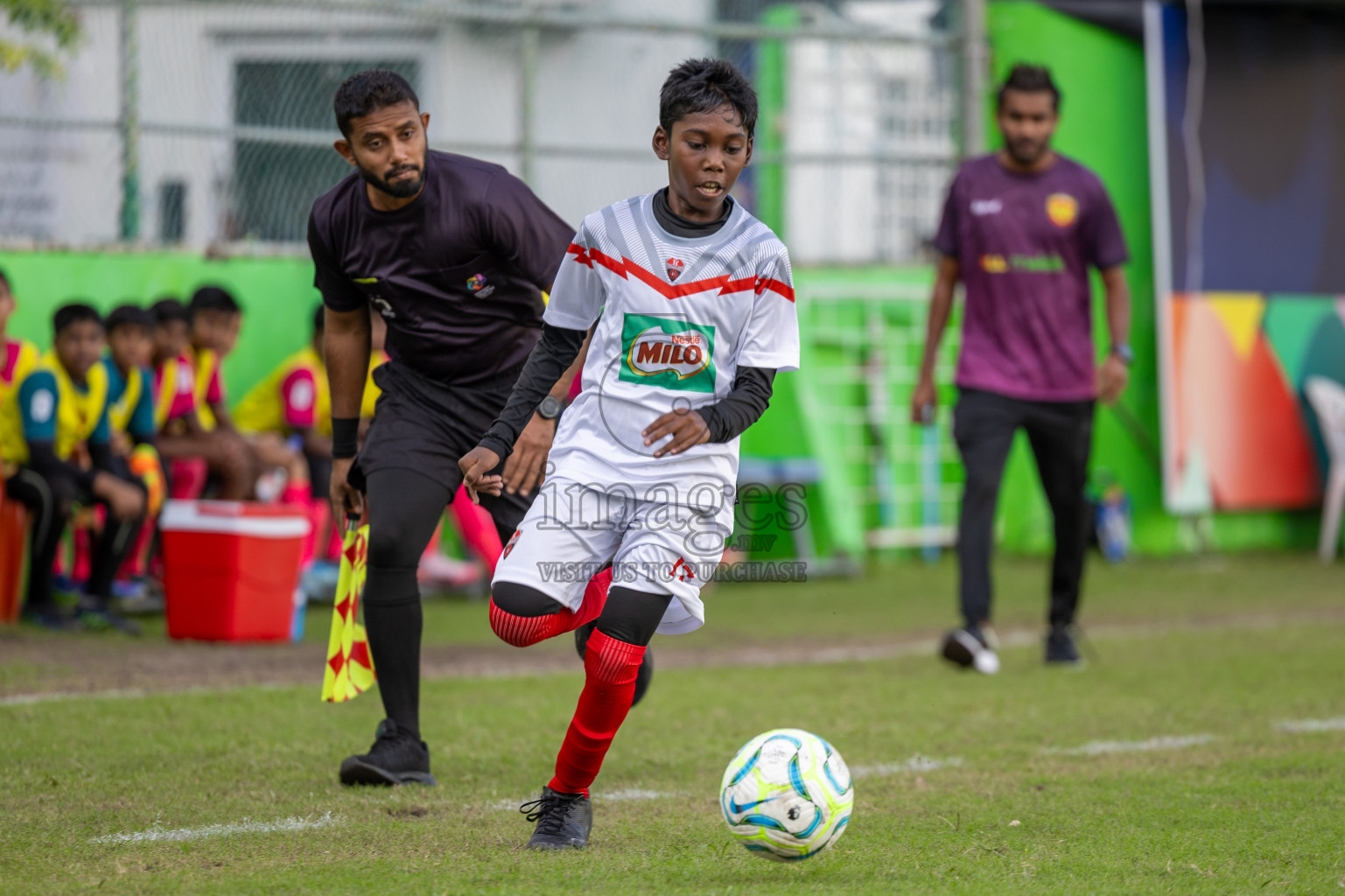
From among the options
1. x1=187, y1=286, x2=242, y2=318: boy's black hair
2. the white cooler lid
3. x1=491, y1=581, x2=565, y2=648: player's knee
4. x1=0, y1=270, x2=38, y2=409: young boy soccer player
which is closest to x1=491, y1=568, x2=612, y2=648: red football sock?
x1=491, y1=581, x2=565, y2=648: player's knee

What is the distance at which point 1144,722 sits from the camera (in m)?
5.69

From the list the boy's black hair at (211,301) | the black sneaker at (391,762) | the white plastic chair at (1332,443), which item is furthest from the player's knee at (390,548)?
the white plastic chair at (1332,443)

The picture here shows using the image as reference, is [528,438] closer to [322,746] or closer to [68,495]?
[322,746]

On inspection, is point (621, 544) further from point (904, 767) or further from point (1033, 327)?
point (1033, 327)

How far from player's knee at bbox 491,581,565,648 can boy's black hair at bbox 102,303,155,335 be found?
202 inches

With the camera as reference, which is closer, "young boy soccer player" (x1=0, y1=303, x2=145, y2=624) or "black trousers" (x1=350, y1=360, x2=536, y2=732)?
"black trousers" (x1=350, y1=360, x2=536, y2=732)

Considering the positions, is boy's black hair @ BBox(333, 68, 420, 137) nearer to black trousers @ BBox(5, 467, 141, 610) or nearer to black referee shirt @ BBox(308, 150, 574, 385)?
black referee shirt @ BBox(308, 150, 574, 385)

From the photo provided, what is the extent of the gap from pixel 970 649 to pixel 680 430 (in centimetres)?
345

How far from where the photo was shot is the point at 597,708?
3816 millimetres

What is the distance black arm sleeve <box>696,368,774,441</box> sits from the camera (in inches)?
148

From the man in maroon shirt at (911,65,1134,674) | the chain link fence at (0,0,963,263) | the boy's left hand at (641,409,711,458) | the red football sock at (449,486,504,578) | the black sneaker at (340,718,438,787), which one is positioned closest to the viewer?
the boy's left hand at (641,409,711,458)

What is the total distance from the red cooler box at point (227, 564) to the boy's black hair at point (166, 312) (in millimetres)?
1391

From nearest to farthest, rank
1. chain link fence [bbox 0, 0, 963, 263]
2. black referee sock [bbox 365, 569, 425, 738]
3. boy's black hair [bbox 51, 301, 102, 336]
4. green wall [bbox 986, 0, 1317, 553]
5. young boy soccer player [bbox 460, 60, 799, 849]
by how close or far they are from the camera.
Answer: young boy soccer player [bbox 460, 60, 799, 849] → black referee sock [bbox 365, 569, 425, 738] → boy's black hair [bbox 51, 301, 102, 336] → chain link fence [bbox 0, 0, 963, 263] → green wall [bbox 986, 0, 1317, 553]

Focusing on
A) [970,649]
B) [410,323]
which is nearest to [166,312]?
[410,323]
